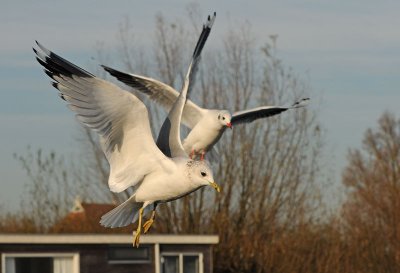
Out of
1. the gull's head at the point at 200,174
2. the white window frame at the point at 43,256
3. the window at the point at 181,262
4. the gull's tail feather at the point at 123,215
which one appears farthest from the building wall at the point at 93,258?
the gull's head at the point at 200,174

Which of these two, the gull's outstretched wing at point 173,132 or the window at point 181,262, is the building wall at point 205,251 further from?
the gull's outstretched wing at point 173,132

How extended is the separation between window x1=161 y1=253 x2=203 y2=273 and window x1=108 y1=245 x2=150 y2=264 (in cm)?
41

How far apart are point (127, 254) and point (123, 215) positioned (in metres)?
13.0

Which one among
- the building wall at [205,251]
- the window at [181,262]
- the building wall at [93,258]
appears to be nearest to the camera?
the building wall at [93,258]

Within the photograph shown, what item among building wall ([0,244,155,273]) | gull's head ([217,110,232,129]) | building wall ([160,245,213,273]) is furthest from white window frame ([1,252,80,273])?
gull's head ([217,110,232,129])

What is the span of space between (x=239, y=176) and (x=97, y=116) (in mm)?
17913

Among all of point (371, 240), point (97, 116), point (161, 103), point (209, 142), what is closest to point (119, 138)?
point (97, 116)

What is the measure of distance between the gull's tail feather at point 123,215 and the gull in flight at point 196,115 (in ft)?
6.49

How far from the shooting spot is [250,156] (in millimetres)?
29297

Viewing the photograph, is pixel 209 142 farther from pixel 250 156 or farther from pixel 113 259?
pixel 250 156

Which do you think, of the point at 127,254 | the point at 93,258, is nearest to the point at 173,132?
the point at 93,258

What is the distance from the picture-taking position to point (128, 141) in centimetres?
1165

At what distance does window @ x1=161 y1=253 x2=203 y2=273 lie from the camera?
2523cm

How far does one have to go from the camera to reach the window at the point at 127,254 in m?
24.2
